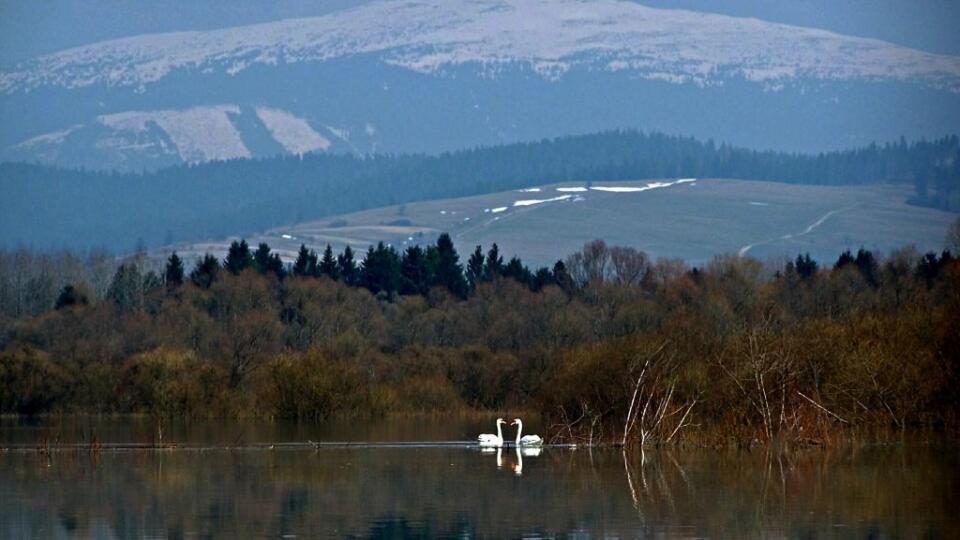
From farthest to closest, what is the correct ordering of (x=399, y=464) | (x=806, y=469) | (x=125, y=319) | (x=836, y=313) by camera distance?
(x=125, y=319), (x=836, y=313), (x=399, y=464), (x=806, y=469)

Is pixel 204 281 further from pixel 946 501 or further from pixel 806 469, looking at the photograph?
pixel 946 501

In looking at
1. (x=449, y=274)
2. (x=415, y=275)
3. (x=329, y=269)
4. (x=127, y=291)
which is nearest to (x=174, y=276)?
(x=127, y=291)

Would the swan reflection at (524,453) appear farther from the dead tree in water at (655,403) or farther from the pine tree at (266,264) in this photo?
the pine tree at (266,264)

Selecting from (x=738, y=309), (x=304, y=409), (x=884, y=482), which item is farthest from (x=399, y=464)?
(x=738, y=309)

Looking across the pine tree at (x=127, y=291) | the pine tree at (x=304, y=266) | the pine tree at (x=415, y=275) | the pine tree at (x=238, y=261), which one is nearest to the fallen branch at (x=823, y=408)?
the pine tree at (x=127, y=291)

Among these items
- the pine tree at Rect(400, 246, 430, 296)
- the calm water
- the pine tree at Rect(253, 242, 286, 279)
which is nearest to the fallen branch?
the calm water

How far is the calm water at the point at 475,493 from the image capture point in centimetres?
3153

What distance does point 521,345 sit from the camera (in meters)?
81.5

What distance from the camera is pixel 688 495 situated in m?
35.8

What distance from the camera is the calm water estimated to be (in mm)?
31531

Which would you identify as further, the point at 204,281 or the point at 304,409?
the point at 204,281

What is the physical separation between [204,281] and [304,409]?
3915 centimetres

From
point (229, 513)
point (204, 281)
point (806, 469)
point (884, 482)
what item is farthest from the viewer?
point (204, 281)

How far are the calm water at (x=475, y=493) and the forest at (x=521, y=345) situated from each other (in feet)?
6.59
